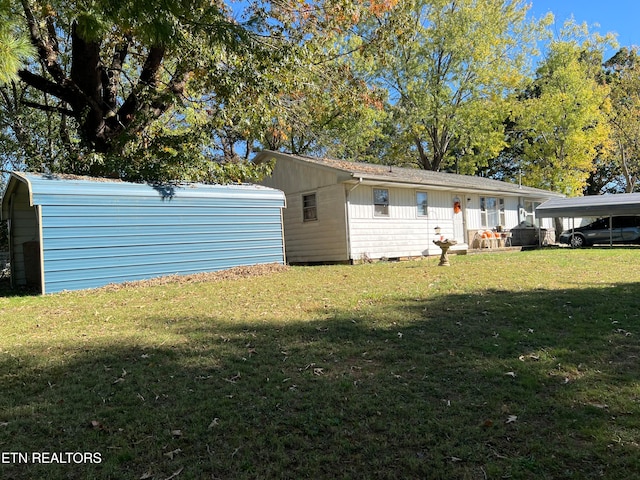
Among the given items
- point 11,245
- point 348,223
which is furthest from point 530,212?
point 11,245

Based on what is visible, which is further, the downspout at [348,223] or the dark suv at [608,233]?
the dark suv at [608,233]

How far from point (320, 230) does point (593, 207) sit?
41.8 ft

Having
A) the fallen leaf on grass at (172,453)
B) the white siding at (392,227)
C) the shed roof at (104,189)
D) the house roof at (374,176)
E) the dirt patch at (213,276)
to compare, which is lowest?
the fallen leaf on grass at (172,453)

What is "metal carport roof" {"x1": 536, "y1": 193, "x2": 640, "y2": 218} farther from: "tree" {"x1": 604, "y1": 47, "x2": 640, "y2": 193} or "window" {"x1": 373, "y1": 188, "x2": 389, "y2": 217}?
"tree" {"x1": 604, "y1": 47, "x2": 640, "y2": 193}

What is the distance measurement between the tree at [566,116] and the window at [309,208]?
16498 millimetres

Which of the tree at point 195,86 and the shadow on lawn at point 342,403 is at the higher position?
the tree at point 195,86

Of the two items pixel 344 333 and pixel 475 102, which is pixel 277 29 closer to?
pixel 344 333

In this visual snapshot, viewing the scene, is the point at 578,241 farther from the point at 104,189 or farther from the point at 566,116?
the point at 104,189

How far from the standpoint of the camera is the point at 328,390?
3514 millimetres

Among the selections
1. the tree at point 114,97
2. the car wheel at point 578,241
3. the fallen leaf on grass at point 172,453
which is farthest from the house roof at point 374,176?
the fallen leaf on grass at point 172,453

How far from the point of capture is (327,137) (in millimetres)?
24594

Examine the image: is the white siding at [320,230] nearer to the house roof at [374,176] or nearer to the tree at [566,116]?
the house roof at [374,176]

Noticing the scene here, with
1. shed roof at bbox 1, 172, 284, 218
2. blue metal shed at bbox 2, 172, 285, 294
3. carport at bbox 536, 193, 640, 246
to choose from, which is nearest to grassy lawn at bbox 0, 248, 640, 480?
blue metal shed at bbox 2, 172, 285, 294

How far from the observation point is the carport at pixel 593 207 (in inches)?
733
